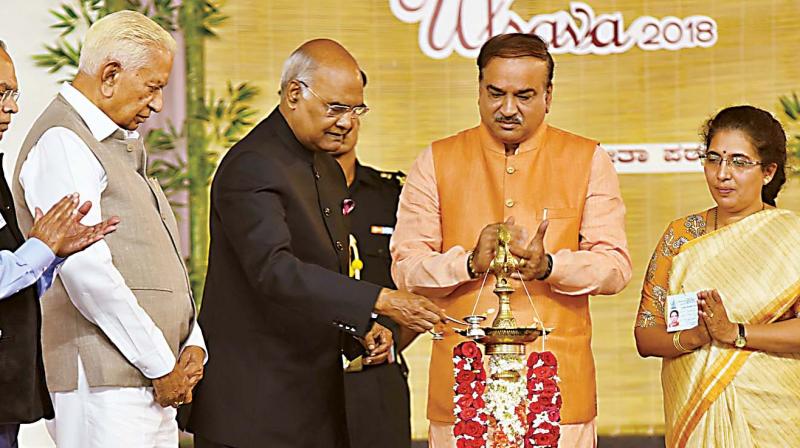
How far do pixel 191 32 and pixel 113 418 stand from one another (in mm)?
3183

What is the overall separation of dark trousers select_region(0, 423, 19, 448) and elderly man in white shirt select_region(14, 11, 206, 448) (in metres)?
0.11

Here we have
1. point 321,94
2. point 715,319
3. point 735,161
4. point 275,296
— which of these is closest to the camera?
point 275,296

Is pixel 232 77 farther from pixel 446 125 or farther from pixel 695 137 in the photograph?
pixel 695 137

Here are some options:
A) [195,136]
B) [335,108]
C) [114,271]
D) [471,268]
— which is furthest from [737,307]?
[195,136]

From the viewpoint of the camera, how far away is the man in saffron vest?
3609mm

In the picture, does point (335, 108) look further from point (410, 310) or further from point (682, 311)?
point (682, 311)

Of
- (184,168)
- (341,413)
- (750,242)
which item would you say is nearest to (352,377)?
(341,413)

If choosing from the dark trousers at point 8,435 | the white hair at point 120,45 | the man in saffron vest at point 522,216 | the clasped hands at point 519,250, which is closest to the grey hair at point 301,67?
the white hair at point 120,45

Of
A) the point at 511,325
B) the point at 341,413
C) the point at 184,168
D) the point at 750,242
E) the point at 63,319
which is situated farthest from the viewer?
the point at 184,168

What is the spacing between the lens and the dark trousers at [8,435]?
3152 millimetres

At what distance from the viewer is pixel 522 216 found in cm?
367

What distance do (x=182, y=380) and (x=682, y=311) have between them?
57.4 inches

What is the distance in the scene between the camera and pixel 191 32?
605 cm

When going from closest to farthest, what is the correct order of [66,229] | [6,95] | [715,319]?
[66,229]
[6,95]
[715,319]
